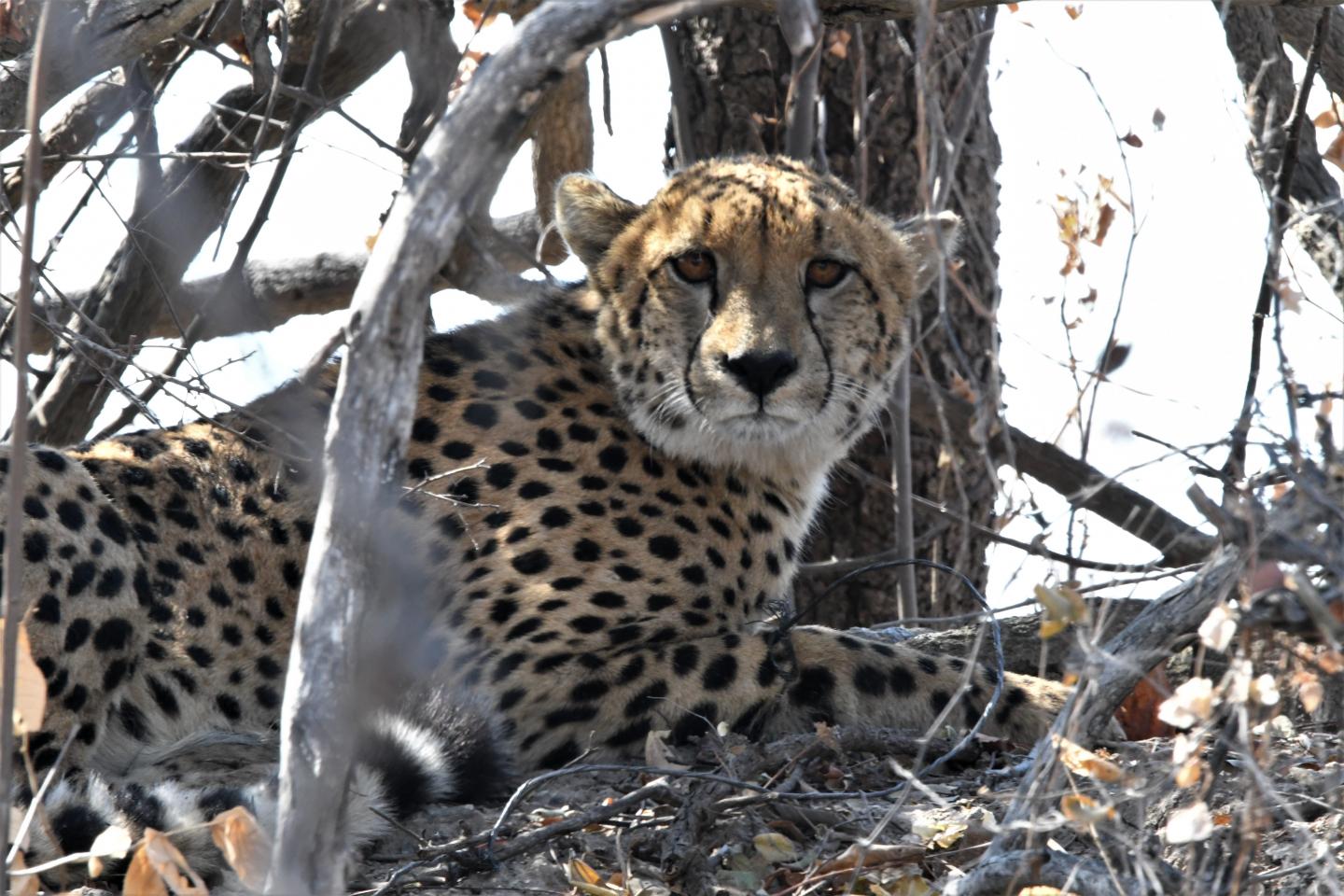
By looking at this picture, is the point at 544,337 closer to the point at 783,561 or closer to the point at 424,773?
the point at 783,561

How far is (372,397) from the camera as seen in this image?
2113 mm

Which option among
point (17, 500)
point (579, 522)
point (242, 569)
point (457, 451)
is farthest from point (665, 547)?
point (17, 500)

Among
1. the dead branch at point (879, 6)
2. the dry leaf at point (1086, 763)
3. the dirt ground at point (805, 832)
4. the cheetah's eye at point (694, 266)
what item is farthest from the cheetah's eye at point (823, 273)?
the dry leaf at point (1086, 763)

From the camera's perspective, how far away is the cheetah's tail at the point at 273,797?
3020mm

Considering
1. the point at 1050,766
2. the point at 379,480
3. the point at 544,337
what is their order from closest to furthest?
the point at 379,480
the point at 1050,766
the point at 544,337

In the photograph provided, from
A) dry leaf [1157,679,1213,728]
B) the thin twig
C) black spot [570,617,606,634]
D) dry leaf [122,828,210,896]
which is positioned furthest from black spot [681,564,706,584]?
the thin twig

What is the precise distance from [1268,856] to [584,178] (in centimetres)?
254

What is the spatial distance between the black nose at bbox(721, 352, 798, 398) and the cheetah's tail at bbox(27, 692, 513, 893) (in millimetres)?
1131

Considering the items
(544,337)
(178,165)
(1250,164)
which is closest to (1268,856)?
(1250,164)

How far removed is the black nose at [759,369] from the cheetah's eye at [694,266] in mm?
350

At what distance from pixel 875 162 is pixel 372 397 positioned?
4.29 m

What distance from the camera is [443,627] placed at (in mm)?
3984

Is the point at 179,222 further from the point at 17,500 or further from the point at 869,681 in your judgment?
the point at 17,500

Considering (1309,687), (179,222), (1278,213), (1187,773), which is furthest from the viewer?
(179,222)
